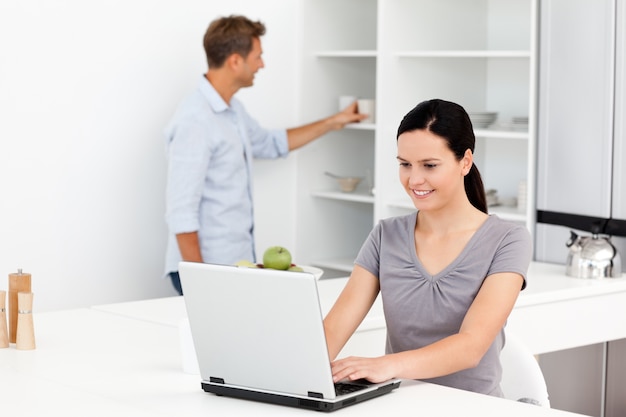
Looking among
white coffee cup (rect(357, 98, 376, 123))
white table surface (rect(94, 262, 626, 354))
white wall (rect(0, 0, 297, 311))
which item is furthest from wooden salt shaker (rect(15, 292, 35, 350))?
white coffee cup (rect(357, 98, 376, 123))

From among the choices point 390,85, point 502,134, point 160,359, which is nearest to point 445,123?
point 160,359

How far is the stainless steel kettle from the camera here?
3592 millimetres

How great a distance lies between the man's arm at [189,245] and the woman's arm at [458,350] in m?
1.94

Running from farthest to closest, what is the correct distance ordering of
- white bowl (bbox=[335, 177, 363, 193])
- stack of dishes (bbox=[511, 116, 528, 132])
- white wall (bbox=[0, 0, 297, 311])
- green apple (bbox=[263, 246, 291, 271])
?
white bowl (bbox=[335, 177, 363, 193]) → stack of dishes (bbox=[511, 116, 528, 132]) → white wall (bbox=[0, 0, 297, 311]) → green apple (bbox=[263, 246, 291, 271])

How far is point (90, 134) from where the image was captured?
4098 mm

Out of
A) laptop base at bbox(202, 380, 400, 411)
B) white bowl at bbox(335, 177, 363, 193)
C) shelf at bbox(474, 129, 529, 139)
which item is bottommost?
laptop base at bbox(202, 380, 400, 411)

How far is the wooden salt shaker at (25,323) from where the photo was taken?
245cm

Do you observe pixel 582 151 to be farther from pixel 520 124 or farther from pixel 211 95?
pixel 211 95

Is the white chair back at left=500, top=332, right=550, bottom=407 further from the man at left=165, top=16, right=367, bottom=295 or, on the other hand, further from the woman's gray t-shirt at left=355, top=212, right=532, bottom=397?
the man at left=165, top=16, right=367, bottom=295

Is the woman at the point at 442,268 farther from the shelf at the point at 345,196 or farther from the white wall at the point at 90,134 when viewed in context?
the shelf at the point at 345,196

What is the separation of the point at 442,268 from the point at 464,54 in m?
2.03

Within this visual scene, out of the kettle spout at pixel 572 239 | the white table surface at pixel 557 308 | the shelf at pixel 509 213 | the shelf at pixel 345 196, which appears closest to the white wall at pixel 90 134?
the shelf at pixel 345 196

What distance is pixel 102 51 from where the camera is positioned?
409 cm

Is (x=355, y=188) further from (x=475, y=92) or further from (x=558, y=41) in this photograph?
(x=558, y=41)
